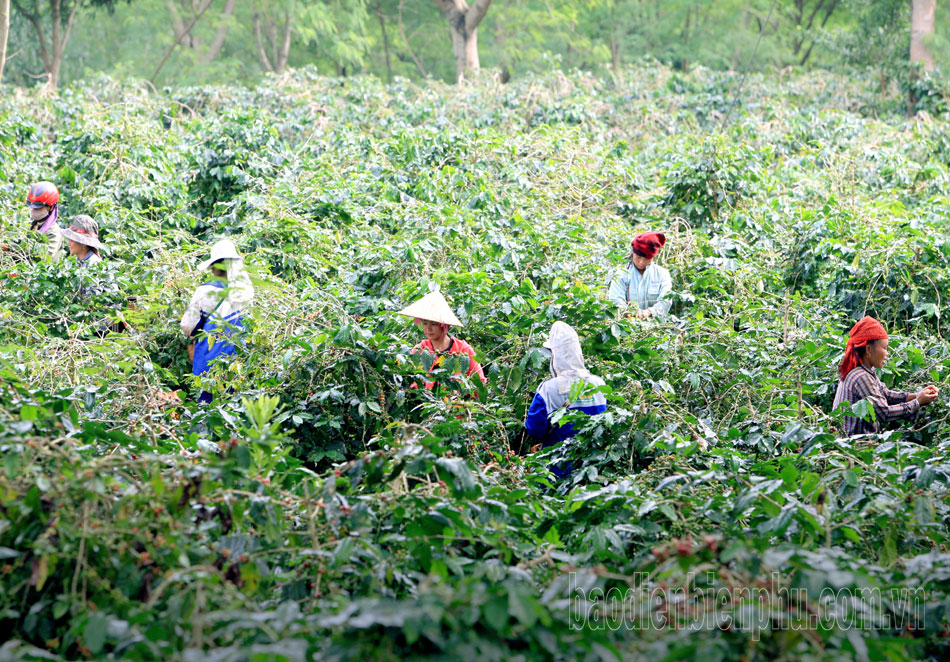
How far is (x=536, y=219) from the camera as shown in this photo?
8.34 m

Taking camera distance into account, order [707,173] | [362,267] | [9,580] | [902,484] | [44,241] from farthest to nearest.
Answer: [707,173] < [44,241] < [362,267] < [902,484] < [9,580]

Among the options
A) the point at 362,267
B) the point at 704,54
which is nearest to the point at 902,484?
the point at 362,267

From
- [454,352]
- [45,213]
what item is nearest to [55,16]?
[45,213]

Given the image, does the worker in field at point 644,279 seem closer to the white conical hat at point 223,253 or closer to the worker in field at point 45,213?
the white conical hat at point 223,253

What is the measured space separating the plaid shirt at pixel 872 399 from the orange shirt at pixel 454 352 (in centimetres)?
202

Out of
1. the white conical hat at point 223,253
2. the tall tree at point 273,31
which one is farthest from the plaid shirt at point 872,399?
the tall tree at point 273,31

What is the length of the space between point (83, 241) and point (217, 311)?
194 cm

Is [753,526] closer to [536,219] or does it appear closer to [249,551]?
[249,551]

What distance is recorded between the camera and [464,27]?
1947 cm

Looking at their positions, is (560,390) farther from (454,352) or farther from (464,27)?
(464,27)

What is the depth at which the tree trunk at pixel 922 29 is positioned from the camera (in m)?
16.6

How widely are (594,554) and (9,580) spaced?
186 centimetres

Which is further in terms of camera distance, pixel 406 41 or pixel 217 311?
pixel 406 41

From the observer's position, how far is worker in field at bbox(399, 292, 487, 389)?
16.5ft
